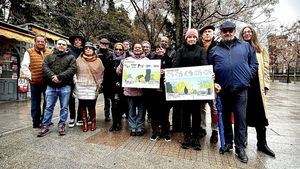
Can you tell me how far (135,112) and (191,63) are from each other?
5.59 feet

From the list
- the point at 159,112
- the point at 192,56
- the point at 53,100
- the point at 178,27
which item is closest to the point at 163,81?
the point at 159,112

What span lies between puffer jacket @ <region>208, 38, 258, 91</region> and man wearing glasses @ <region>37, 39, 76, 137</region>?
114 inches

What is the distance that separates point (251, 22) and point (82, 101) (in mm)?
16013

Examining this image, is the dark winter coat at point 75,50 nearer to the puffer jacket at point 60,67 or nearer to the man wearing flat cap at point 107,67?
the man wearing flat cap at point 107,67

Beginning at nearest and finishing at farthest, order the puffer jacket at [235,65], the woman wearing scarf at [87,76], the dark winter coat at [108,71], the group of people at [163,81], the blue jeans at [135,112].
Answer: the puffer jacket at [235,65]
the group of people at [163,81]
the blue jeans at [135,112]
the woman wearing scarf at [87,76]
the dark winter coat at [108,71]

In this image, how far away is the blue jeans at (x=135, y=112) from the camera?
4.97 meters

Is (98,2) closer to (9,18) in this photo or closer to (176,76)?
(9,18)

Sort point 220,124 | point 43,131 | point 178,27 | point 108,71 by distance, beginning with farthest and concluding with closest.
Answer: point 178,27 → point 108,71 → point 43,131 → point 220,124

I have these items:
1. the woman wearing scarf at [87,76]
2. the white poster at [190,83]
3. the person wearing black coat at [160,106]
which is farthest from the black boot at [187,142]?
the woman wearing scarf at [87,76]

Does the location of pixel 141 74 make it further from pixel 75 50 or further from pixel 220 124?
pixel 75 50

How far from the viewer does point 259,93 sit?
4.09m

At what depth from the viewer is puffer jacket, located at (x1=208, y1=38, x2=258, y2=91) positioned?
377 centimetres

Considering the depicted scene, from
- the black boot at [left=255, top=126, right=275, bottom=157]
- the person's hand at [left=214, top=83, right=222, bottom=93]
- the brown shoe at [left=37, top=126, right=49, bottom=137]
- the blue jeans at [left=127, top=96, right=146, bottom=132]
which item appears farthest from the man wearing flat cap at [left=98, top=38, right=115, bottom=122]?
the black boot at [left=255, top=126, right=275, bottom=157]

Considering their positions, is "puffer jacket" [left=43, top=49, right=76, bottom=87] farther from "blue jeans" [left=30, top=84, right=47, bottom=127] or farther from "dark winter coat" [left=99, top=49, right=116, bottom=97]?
"dark winter coat" [left=99, top=49, right=116, bottom=97]
